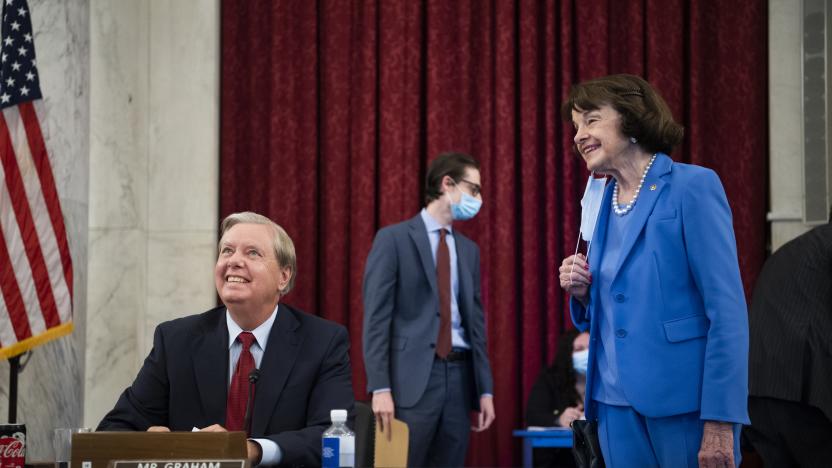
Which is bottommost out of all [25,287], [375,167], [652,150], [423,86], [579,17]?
[25,287]

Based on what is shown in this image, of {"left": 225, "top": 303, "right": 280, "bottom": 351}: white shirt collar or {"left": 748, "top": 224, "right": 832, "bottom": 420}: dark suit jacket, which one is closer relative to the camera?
{"left": 225, "top": 303, "right": 280, "bottom": 351}: white shirt collar

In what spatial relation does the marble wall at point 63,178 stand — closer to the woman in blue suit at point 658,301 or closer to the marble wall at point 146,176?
the marble wall at point 146,176

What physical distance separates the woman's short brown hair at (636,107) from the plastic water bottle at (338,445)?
1093 millimetres

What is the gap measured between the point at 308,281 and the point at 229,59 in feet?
5.46

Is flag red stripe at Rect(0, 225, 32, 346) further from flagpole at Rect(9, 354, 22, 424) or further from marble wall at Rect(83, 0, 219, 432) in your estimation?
marble wall at Rect(83, 0, 219, 432)

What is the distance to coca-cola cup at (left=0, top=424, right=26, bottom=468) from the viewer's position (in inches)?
92.8

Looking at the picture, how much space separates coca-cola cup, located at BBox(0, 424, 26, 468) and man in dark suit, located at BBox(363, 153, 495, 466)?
2.74 metres

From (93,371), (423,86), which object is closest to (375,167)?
(423,86)

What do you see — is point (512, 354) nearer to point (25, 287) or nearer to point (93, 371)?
point (93, 371)

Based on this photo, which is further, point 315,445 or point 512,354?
point 512,354

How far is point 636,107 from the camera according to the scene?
2740 mm

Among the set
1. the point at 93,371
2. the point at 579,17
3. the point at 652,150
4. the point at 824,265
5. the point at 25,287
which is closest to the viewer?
the point at 652,150

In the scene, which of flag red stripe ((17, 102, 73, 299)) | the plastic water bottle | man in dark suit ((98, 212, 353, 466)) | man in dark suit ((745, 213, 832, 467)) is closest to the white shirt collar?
man in dark suit ((98, 212, 353, 466))

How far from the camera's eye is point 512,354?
22.5 ft
